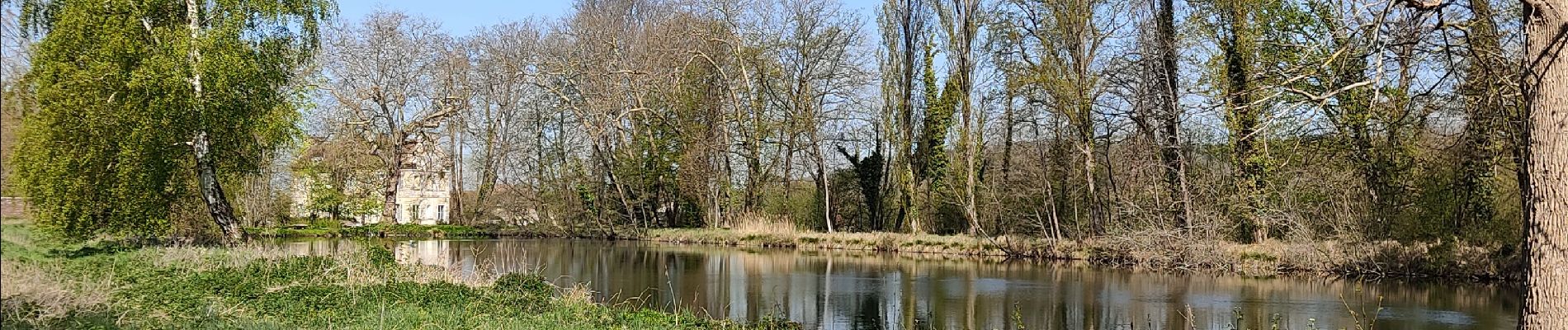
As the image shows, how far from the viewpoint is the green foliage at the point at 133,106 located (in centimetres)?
1633

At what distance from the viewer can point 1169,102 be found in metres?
22.1

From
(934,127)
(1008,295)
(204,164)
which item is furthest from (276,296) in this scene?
(934,127)

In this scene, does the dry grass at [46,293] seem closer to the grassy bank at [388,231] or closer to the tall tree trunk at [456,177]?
the grassy bank at [388,231]

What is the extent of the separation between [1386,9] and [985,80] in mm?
21898

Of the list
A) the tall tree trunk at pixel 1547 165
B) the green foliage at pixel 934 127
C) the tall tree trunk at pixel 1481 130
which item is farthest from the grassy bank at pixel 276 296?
the green foliage at pixel 934 127

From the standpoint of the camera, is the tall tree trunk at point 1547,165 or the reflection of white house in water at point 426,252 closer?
the tall tree trunk at point 1547,165

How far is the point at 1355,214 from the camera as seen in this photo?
17.6m

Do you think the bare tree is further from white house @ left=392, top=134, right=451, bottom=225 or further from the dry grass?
the dry grass

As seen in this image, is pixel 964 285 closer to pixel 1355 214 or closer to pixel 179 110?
pixel 1355 214

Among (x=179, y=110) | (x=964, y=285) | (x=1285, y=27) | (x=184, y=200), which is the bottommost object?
(x=964, y=285)

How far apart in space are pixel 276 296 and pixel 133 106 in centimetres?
883

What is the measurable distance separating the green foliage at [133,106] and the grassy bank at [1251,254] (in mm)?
13802

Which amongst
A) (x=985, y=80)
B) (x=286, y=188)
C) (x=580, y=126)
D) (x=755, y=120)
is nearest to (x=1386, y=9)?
(x=985, y=80)

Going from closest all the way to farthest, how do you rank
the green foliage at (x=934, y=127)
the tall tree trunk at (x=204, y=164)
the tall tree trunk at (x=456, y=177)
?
the tall tree trunk at (x=204, y=164) → the green foliage at (x=934, y=127) → the tall tree trunk at (x=456, y=177)
